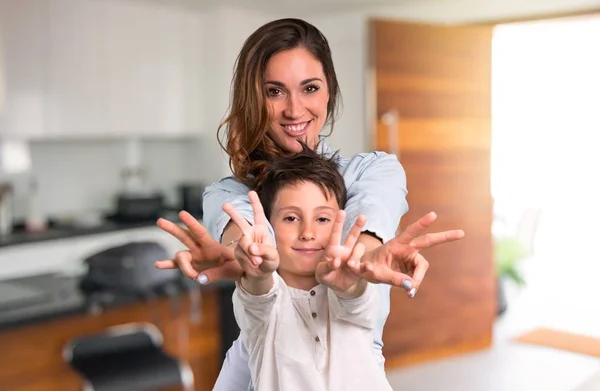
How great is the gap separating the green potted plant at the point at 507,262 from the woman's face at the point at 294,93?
117 inches

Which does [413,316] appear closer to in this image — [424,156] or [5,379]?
[424,156]

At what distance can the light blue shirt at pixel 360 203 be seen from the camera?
64 cm

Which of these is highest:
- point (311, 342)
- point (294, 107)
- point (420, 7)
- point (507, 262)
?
point (420, 7)

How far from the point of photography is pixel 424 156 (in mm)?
2508

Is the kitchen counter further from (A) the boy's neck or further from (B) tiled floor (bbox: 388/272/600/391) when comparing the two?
(A) the boy's neck

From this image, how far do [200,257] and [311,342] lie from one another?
128 millimetres

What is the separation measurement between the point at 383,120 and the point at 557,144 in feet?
8.43

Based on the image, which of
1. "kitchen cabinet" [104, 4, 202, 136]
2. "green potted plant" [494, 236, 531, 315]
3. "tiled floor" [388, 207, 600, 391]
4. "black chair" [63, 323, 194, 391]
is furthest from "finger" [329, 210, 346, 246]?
"green potted plant" [494, 236, 531, 315]

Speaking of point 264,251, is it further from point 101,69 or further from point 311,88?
point 101,69

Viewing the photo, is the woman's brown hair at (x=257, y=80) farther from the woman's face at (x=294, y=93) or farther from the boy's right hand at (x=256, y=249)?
the boy's right hand at (x=256, y=249)

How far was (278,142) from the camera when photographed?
0.67 meters

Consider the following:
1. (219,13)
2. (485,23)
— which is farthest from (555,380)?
(219,13)

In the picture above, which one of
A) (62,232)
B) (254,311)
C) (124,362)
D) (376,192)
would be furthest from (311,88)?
(62,232)

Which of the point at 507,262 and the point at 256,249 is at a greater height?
the point at 256,249
